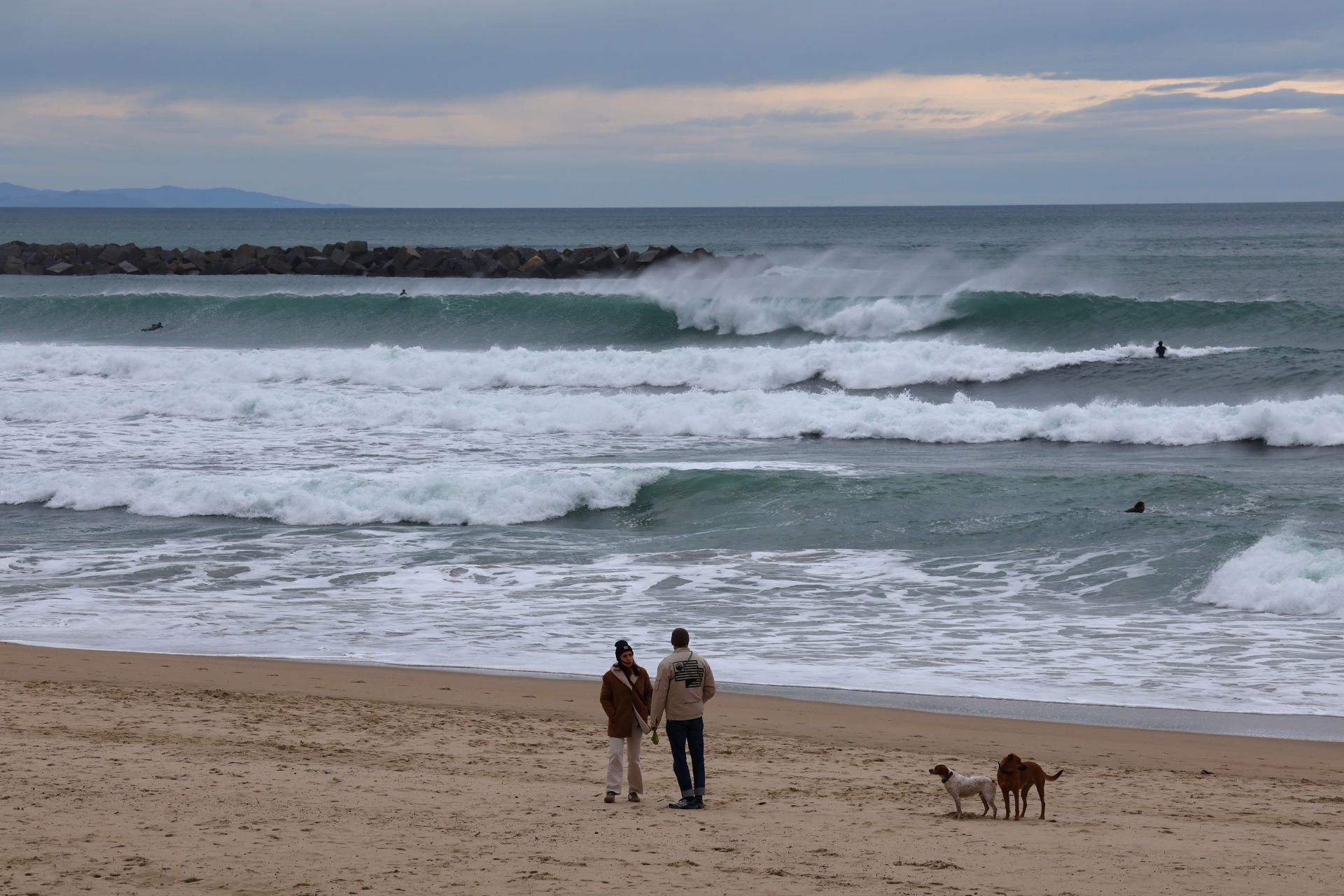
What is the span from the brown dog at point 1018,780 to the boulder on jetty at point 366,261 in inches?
1548

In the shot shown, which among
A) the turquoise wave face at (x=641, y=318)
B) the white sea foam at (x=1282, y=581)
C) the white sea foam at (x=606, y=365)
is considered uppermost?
the turquoise wave face at (x=641, y=318)

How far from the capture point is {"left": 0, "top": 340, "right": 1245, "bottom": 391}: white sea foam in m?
26.8

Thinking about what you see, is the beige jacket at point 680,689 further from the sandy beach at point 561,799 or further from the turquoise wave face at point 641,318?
the turquoise wave face at point 641,318

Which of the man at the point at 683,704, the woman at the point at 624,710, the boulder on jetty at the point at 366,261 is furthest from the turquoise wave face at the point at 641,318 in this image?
the woman at the point at 624,710

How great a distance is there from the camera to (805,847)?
587 centimetres

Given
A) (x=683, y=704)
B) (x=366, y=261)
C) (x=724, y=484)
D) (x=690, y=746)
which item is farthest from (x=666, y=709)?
(x=366, y=261)

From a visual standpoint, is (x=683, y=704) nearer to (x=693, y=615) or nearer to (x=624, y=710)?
(x=624, y=710)

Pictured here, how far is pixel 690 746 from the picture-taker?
6637 mm

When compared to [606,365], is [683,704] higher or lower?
lower

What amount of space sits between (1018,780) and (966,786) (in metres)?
0.25

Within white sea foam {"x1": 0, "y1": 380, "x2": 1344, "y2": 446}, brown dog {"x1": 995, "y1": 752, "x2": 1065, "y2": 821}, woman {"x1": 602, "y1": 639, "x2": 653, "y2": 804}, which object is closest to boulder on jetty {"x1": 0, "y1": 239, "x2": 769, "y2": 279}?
white sea foam {"x1": 0, "y1": 380, "x2": 1344, "y2": 446}

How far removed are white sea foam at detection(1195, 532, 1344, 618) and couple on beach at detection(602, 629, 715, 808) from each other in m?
6.73

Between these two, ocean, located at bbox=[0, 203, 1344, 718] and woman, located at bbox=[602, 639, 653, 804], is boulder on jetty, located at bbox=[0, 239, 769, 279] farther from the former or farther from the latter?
woman, located at bbox=[602, 639, 653, 804]

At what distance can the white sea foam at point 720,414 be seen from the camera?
20.0 metres
